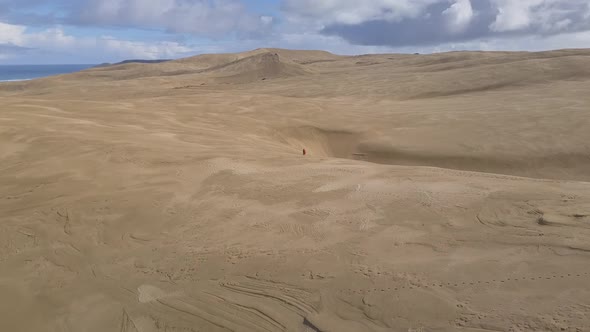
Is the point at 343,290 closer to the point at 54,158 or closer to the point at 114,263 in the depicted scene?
the point at 114,263

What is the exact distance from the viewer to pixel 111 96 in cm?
2759

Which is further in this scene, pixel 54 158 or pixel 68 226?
pixel 54 158

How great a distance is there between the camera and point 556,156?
1071 centimetres

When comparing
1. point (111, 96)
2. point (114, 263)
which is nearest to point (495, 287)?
point (114, 263)

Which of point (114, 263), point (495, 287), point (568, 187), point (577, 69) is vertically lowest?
point (114, 263)

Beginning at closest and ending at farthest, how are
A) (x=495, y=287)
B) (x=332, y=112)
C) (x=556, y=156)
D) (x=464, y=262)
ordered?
(x=495, y=287) < (x=464, y=262) < (x=556, y=156) < (x=332, y=112)

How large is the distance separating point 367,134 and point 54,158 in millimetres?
8002

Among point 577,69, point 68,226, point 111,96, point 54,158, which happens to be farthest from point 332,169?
point 111,96

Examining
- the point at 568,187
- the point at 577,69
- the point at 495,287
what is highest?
the point at 577,69

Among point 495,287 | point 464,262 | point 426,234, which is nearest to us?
point 495,287

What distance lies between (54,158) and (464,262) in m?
5.65

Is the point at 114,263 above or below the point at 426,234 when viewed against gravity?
below

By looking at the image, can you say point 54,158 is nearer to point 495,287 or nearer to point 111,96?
point 495,287

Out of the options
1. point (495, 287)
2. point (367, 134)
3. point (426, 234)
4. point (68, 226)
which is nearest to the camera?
point (495, 287)
